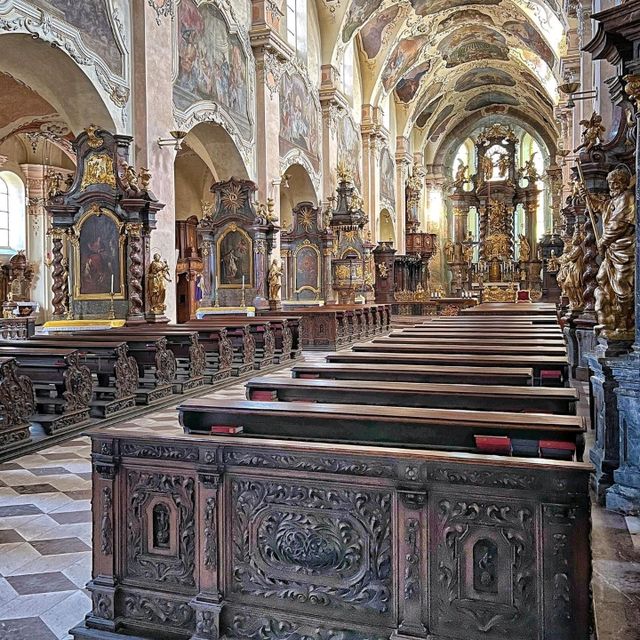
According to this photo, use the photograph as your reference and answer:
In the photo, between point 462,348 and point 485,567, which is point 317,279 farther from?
point 485,567

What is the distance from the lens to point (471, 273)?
3534cm

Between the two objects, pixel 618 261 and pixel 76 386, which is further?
pixel 76 386

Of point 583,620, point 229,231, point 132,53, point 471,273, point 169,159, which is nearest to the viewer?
point 583,620

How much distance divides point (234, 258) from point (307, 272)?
5024 millimetres

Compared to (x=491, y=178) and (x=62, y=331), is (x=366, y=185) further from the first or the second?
(x=62, y=331)

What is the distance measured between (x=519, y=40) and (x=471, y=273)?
1322 cm

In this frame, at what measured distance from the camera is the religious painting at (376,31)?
2317cm

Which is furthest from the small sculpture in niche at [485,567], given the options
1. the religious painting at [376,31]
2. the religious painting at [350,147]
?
the religious painting at [376,31]

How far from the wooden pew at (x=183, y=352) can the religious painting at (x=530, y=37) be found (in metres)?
19.3

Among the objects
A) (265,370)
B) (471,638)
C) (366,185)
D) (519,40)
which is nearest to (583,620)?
(471,638)

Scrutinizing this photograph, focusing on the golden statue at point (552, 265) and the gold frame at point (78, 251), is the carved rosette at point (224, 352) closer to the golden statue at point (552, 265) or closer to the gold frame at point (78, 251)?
the gold frame at point (78, 251)

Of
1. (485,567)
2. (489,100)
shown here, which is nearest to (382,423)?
(485,567)

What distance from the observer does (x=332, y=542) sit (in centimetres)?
246

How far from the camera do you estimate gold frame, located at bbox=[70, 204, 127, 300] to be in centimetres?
1105
